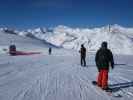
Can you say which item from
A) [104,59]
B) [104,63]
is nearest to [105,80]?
[104,63]

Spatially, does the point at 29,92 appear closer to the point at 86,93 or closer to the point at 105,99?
the point at 86,93

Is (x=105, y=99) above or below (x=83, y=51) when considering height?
below

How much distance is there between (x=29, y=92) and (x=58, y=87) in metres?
1.64

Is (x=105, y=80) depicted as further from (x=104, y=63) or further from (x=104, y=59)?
(x=104, y=59)

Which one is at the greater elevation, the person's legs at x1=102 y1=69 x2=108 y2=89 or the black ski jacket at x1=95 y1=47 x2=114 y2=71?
the black ski jacket at x1=95 y1=47 x2=114 y2=71

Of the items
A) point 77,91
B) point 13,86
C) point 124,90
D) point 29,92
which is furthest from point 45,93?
point 124,90

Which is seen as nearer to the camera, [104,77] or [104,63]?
[104,77]

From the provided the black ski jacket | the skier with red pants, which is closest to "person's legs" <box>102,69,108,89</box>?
the skier with red pants

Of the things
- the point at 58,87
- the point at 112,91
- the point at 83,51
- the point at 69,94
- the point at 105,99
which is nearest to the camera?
the point at 105,99

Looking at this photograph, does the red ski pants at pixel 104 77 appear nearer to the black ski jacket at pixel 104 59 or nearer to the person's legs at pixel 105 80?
the person's legs at pixel 105 80

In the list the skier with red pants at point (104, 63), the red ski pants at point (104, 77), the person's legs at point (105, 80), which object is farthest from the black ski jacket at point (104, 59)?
the person's legs at point (105, 80)

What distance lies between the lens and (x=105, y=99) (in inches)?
331

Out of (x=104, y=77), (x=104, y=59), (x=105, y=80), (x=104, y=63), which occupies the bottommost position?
(x=105, y=80)

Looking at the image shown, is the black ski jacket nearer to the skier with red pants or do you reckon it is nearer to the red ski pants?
the skier with red pants
